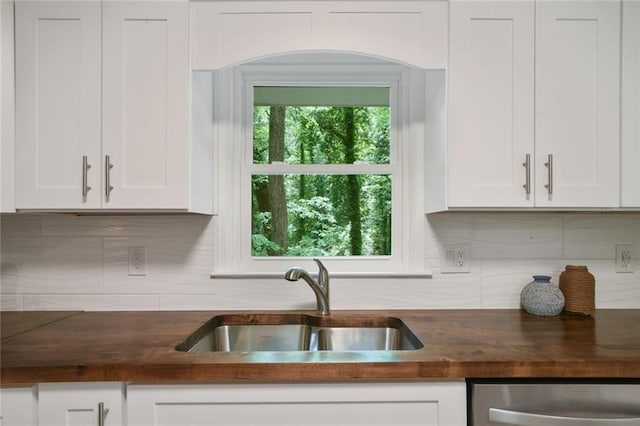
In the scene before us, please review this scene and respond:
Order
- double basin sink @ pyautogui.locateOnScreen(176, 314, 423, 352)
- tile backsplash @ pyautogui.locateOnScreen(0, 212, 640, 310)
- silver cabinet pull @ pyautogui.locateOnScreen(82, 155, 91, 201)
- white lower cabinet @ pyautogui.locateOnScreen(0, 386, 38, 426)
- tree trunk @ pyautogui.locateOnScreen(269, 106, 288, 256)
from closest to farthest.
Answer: white lower cabinet @ pyautogui.locateOnScreen(0, 386, 38, 426), silver cabinet pull @ pyautogui.locateOnScreen(82, 155, 91, 201), double basin sink @ pyautogui.locateOnScreen(176, 314, 423, 352), tile backsplash @ pyautogui.locateOnScreen(0, 212, 640, 310), tree trunk @ pyautogui.locateOnScreen(269, 106, 288, 256)

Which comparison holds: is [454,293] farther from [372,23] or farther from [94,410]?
[94,410]

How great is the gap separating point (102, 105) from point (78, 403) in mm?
982

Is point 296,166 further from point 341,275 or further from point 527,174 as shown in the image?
point 527,174

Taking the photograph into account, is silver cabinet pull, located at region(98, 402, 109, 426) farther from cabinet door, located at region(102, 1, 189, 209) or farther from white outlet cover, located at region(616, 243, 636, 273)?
white outlet cover, located at region(616, 243, 636, 273)

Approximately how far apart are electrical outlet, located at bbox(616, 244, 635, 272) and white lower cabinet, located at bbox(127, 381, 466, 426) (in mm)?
1185

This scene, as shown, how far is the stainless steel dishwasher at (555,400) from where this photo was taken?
108cm

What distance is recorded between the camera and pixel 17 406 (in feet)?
3.47

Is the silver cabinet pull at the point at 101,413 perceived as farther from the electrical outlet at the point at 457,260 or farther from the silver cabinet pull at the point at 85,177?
the electrical outlet at the point at 457,260

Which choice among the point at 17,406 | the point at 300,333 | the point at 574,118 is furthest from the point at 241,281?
the point at 574,118

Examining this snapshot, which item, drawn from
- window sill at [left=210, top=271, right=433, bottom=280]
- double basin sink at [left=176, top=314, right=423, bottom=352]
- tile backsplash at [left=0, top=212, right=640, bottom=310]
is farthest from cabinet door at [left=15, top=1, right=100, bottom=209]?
double basin sink at [left=176, top=314, right=423, bottom=352]

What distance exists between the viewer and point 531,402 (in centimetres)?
108

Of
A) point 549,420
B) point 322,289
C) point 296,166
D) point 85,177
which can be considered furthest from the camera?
point 296,166

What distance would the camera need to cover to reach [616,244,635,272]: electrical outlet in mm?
1771

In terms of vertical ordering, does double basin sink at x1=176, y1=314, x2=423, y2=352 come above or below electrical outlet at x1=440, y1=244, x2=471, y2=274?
below
